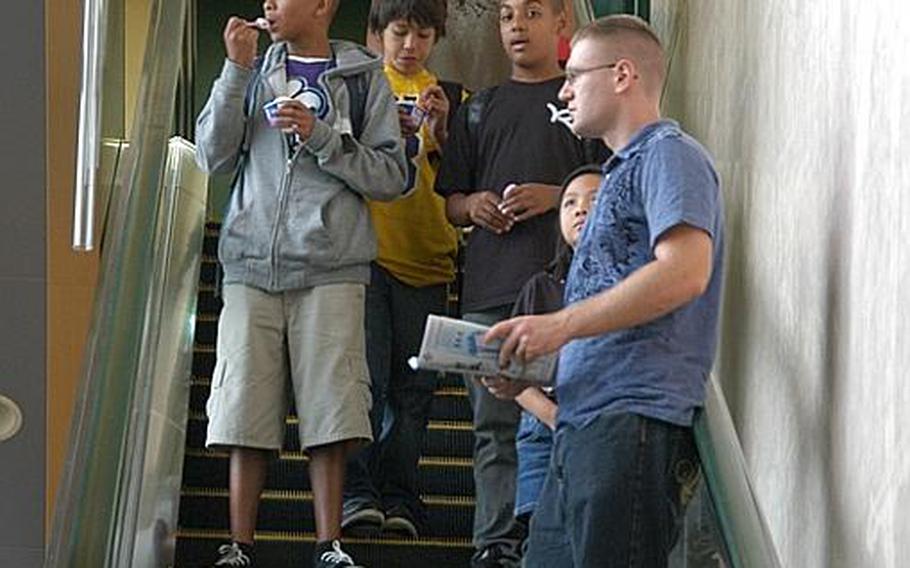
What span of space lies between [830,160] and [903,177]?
71 cm

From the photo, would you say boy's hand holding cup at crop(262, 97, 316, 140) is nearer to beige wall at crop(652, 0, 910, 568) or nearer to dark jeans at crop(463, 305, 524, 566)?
dark jeans at crop(463, 305, 524, 566)

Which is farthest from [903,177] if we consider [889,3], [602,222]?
[602,222]

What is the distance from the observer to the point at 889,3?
408 centimetres

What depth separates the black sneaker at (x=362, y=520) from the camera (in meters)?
5.71

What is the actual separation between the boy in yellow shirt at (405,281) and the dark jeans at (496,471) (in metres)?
0.32

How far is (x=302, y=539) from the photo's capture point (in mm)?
5844

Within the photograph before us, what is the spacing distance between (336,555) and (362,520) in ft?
1.18

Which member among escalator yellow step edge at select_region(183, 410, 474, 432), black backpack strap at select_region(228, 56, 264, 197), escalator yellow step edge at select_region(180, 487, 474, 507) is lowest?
escalator yellow step edge at select_region(180, 487, 474, 507)

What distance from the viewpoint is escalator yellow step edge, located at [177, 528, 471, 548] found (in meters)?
5.75

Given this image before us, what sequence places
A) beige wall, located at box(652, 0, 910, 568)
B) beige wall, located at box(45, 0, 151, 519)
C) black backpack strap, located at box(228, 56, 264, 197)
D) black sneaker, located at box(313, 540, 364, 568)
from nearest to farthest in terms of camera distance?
beige wall, located at box(652, 0, 910, 568), black sneaker, located at box(313, 540, 364, 568), black backpack strap, located at box(228, 56, 264, 197), beige wall, located at box(45, 0, 151, 519)

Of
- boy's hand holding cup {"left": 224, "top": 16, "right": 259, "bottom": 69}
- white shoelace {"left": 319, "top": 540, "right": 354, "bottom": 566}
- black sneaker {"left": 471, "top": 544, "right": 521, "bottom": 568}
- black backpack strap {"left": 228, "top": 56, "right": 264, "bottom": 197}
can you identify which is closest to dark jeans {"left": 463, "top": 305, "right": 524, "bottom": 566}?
black sneaker {"left": 471, "top": 544, "right": 521, "bottom": 568}

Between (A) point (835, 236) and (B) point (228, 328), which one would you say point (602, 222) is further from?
(B) point (228, 328)

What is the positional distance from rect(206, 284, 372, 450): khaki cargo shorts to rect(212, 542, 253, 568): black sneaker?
0.79ft

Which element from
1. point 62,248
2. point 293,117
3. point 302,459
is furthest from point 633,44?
point 62,248
